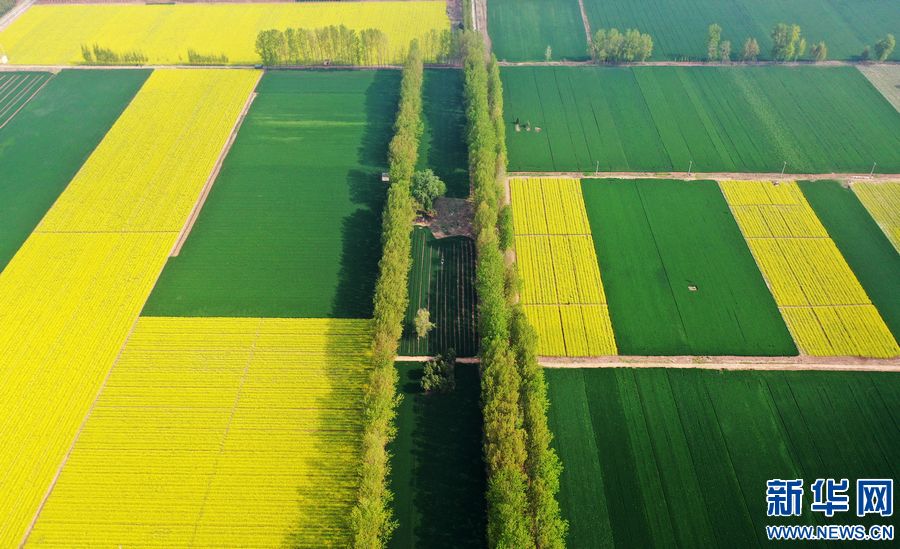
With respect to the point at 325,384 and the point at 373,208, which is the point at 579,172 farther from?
the point at 325,384

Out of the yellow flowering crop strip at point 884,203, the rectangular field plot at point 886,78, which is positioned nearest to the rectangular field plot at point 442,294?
the yellow flowering crop strip at point 884,203

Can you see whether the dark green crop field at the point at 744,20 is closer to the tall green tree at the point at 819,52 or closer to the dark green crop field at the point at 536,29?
the tall green tree at the point at 819,52

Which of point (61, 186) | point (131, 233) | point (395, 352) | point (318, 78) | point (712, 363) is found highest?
point (318, 78)

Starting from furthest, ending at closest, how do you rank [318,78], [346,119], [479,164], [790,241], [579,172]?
[318,78] → [346,119] → [579,172] → [479,164] → [790,241]

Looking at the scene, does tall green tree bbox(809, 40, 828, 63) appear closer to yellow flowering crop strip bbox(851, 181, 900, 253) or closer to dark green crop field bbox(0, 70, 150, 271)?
yellow flowering crop strip bbox(851, 181, 900, 253)

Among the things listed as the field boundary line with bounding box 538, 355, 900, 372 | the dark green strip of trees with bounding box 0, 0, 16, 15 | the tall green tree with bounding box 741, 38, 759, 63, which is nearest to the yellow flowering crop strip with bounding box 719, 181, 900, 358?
the field boundary line with bounding box 538, 355, 900, 372

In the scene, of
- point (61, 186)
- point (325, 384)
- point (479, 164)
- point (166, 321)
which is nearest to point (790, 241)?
point (479, 164)

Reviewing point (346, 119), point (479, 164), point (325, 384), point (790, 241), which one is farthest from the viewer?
point (346, 119)
